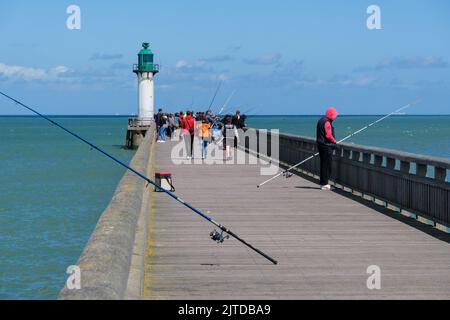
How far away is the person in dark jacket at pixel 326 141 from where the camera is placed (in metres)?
17.5

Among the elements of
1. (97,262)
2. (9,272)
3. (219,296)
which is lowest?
(9,272)

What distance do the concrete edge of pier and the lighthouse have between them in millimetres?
68697

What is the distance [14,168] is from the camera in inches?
2391

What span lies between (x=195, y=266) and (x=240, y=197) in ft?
24.8

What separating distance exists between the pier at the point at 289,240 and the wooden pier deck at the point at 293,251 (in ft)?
0.04

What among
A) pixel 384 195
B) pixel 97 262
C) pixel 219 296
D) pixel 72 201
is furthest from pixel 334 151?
pixel 72 201

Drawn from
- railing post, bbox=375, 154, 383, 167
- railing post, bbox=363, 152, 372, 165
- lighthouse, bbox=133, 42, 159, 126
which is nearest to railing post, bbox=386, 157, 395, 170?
railing post, bbox=375, 154, 383, 167

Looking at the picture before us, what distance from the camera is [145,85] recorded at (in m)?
79.0

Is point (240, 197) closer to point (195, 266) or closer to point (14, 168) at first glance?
point (195, 266)

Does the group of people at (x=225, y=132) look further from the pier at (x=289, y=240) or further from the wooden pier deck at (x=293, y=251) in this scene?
the wooden pier deck at (x=293, y=251)

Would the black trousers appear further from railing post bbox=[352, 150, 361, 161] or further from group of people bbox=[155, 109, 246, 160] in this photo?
group of people bbox=[155, 109, 246, 160]

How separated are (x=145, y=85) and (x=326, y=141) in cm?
6229

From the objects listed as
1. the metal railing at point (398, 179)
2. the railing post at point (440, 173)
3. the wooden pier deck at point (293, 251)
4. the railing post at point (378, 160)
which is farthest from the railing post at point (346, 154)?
the railing post at point (440, 173)

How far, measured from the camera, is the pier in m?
7.88
